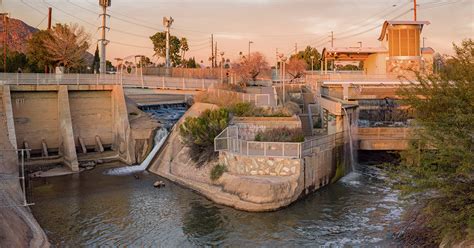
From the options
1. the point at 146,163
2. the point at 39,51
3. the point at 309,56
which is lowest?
the point at 146,163

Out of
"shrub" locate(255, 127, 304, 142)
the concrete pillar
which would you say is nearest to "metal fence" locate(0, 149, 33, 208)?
"shrub" locate(255, 127, 304, 142)

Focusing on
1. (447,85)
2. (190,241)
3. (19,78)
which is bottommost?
(190,241)

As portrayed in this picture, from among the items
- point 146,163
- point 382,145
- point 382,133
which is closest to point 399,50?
point 382,133

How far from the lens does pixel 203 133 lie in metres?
26.0

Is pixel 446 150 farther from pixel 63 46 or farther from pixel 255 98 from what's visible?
pixel 63 46

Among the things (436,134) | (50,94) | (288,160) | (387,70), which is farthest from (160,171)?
(387,70)

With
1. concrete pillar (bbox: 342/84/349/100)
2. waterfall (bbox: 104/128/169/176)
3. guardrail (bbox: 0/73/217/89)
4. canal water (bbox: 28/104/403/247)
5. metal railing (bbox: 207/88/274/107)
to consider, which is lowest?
canal water (bbox: 28/104/403/247)

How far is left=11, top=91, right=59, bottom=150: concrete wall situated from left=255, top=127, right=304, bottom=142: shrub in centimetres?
1856

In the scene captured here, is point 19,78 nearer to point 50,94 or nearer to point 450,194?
point 50,94

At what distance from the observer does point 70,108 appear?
35.8 meters

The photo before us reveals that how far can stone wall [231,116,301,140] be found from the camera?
25.3 m

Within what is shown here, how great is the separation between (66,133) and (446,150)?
27.3 metres

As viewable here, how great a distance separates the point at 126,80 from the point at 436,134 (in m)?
29.3

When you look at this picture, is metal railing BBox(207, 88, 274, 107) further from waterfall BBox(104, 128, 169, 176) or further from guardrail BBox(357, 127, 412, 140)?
guardrail BBox(357, 127, 412, 140)
